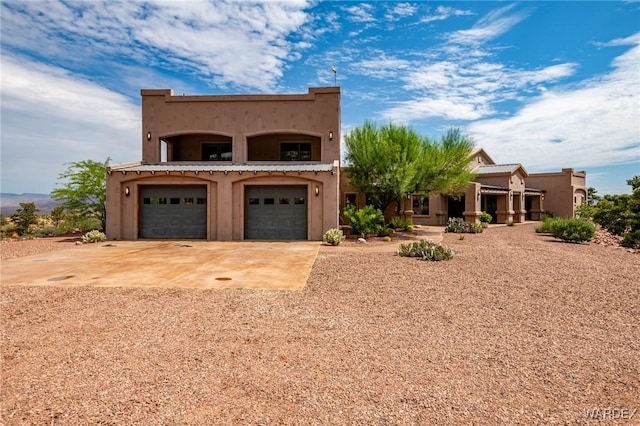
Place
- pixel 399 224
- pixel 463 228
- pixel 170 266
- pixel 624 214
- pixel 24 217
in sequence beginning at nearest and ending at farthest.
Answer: pixel 170 266, pixel 624 214, pixel 463 228, pixel 399 224, pixel 24 217

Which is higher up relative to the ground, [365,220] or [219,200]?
[219,200]

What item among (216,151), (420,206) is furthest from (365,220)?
(420,206)

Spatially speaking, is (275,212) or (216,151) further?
(216,151)

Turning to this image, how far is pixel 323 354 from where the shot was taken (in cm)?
492

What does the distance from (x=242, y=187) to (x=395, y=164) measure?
8.97 metres

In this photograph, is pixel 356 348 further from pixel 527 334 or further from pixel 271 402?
pixel 527 334

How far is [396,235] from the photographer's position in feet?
70.4

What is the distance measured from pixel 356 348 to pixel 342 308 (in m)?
1.81

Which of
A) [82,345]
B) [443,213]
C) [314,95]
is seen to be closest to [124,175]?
[314,95]

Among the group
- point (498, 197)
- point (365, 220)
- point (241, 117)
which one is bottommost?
point (365, 220)

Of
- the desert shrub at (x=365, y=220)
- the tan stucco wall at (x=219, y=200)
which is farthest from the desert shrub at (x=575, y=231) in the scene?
the tan stucco wall at (x=219, y=200)

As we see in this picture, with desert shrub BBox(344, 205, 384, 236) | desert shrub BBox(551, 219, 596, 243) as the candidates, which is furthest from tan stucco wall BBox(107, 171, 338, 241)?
desert shrub BBox(551, 219, 596, 243)

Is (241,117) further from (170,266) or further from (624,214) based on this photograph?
(624,214)

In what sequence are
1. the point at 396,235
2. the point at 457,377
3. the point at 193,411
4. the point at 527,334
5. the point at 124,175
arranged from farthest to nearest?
the point at 396,235 → the point at 124,175 → the point at 527,334 → the point at 457,377 → the point at 193,411
